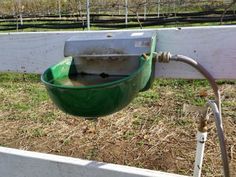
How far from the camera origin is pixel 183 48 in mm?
1215

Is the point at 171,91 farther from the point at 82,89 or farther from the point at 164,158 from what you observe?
the point at 82,89

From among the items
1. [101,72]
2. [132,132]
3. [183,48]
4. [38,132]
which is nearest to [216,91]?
[183,48]

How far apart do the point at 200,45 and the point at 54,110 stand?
1.90 m

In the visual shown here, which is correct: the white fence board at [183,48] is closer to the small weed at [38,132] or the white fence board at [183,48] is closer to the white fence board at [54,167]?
the white fence board at [54,167]

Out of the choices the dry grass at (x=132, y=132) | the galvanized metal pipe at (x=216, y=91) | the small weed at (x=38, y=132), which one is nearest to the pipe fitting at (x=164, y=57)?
the galvanized metal pipe at (x=216, y=91)

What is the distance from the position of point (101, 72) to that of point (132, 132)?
1231 millimetres

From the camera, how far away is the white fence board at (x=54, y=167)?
1198 millimetres

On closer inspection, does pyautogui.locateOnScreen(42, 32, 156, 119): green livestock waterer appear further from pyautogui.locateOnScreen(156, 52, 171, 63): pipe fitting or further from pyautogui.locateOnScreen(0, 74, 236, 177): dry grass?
pyautogui.locateOnScreen(0, 74, 236, 177): dry grass

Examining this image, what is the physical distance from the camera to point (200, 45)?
1.19 metres

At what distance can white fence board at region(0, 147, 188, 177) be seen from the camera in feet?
3.93

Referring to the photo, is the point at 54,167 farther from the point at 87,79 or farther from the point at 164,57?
the point at 164,57

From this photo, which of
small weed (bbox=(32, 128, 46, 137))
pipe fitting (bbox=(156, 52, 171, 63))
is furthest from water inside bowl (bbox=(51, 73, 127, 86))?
small weed (bbox=(32, 128, 46, 137))

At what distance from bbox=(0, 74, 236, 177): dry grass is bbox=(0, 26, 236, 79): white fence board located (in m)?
0.73

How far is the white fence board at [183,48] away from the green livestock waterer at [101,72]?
0.24 feet
